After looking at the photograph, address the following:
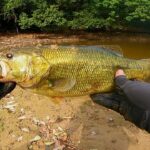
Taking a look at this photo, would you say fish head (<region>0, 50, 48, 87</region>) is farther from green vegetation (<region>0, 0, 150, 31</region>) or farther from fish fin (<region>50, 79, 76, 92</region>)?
green vegetation (<region>0, 0, 150, 31</region>)

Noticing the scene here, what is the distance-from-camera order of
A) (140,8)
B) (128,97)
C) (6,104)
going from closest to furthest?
(128,97) → (6,104) → (140,8)

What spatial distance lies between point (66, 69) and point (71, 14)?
80.9ft

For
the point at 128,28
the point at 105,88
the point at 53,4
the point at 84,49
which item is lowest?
the point at 128,28

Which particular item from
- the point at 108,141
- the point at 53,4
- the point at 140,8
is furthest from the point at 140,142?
the point at 53,4

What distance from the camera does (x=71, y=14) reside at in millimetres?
28172

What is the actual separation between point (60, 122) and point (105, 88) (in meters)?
5.76

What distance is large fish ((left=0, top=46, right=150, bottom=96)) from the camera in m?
3.66

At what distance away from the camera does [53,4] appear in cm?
2756

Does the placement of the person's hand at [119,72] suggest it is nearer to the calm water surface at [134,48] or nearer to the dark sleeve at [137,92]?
the dark sleeve at [137,92]

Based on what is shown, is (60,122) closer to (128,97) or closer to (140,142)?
(140,142)

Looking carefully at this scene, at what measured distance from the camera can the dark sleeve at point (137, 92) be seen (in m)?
3.44

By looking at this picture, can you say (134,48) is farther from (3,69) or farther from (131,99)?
(3,69)

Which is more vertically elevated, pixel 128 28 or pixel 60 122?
pixel 60 122

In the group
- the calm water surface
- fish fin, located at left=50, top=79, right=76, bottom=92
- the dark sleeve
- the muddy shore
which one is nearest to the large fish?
fish fin, located at left=50, top=79, right=76, bottom=92
